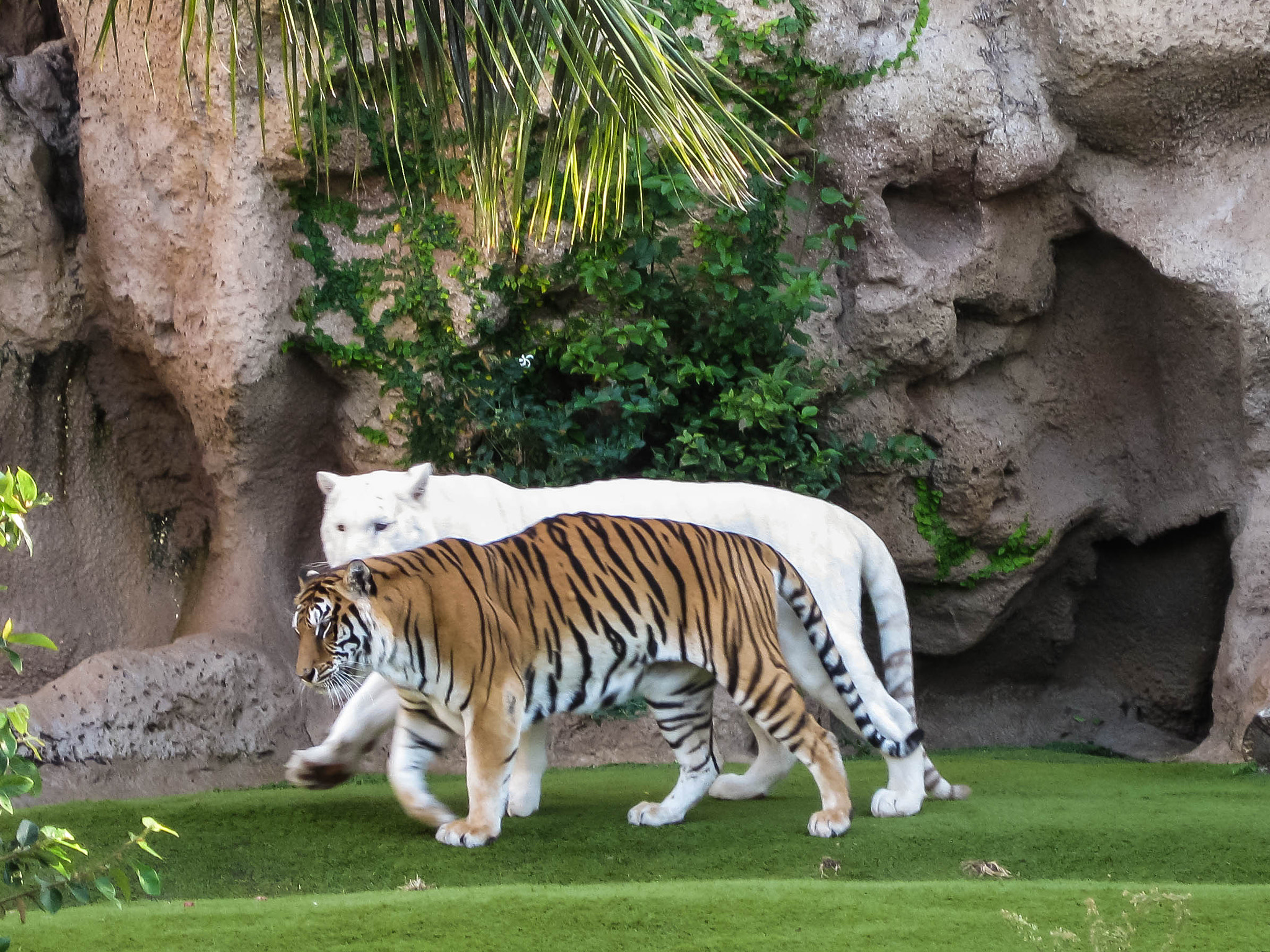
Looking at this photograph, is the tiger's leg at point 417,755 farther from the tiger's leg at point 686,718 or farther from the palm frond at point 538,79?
the palm frond at point 538,79

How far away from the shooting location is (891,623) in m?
4.99

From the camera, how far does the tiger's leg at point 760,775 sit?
4754 millimetres

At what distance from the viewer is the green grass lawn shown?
2701 millimetres

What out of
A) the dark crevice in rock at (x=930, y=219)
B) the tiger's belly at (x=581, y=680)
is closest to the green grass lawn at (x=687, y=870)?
the tiger's belly at (x=581, y=680)

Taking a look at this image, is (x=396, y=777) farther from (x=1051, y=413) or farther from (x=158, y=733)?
(x=1051, y=413)

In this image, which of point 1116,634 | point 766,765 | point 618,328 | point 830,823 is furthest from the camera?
point 1116,634

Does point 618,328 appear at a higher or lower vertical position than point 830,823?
higher

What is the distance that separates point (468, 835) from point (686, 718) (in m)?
0.89

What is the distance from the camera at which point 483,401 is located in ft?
22.2

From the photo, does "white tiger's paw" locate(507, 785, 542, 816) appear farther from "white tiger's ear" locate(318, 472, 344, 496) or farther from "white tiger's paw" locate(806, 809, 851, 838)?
"white tiger's ear" locate(318, 472, 344, 496)

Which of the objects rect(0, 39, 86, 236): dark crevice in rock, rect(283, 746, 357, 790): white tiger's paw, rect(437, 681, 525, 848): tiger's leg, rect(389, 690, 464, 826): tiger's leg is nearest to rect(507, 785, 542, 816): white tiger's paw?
rect(389, 690, 464, 826): tiger's leg

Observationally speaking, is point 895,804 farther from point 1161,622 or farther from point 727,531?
point 1161,622

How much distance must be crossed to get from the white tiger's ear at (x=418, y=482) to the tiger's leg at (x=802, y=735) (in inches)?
57.2

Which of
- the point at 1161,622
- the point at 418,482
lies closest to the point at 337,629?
the point at 418,482
